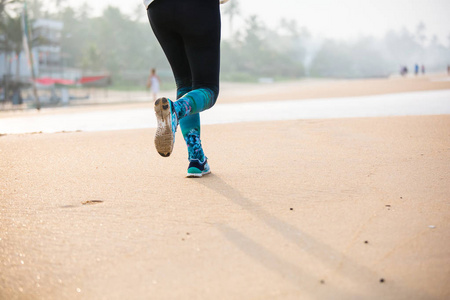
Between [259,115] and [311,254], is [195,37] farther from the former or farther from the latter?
[259,115]

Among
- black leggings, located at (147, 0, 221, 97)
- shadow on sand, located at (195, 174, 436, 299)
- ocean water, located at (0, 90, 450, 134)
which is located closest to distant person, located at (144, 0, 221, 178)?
black leggings, located at (147, 0, 221, 97)

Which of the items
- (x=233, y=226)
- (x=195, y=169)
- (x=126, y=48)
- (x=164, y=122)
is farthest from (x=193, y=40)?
(x=126, y=48)

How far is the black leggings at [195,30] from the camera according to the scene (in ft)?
10.3

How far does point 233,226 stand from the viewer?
2.32 metres

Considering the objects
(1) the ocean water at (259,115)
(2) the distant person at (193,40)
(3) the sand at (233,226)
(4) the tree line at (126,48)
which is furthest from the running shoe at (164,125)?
(4) the tree line at (126,48)

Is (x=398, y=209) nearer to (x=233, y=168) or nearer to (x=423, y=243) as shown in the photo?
(x=423, y=243)

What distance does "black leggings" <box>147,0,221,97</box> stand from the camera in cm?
314

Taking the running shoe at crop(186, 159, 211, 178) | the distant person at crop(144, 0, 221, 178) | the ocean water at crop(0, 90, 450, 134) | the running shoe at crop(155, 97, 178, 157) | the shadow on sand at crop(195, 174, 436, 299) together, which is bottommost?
the ocean water at crop(0, 90, 450, 134)

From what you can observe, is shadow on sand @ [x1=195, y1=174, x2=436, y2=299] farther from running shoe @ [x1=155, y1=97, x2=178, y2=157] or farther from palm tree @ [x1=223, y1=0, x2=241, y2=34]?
palm tree @ [x1=223, y1=0, x2=241, y2=34]

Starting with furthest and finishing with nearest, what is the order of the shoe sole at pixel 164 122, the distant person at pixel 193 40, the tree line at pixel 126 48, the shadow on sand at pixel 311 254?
1. the tree line at pixel 126 48
2. the distant person at pixel 193 40
3. the shoe sole at pixel 164 122
4. the shadow on sand at pixel 311 254

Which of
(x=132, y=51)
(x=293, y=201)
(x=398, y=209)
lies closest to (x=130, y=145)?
(x=293, y=201)

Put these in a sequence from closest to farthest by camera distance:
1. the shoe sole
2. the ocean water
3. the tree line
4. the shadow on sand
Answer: the shadow on sand → the shoe sole → the ocean water → the tree line

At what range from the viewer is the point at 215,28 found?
10.6ft

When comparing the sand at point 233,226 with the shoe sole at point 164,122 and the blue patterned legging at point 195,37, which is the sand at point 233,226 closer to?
the shoe sole at point 164,122
